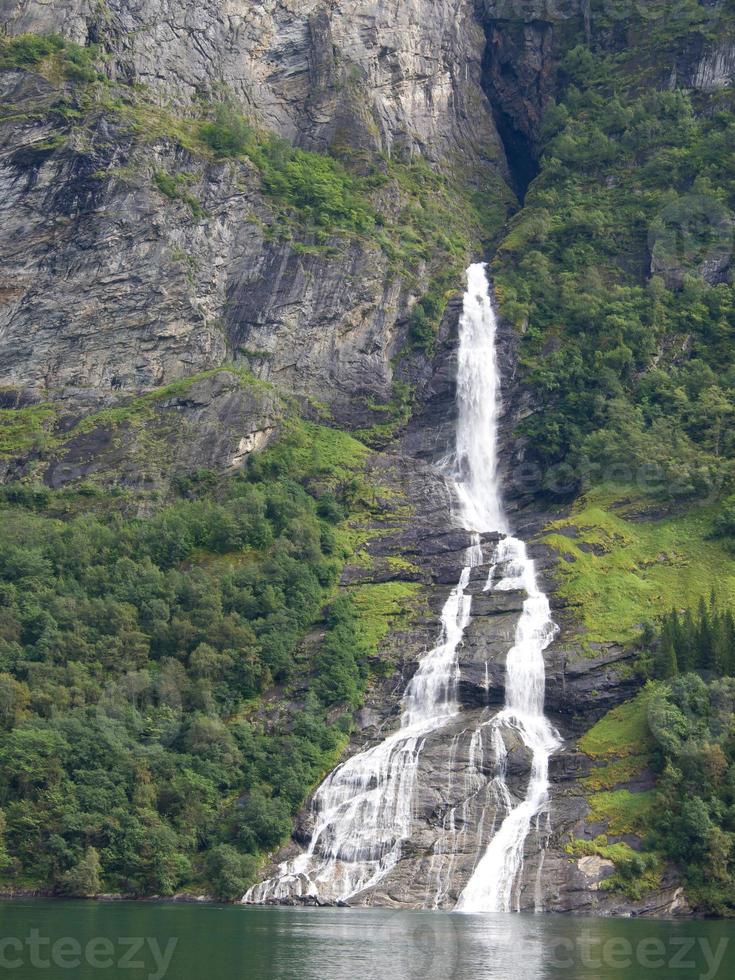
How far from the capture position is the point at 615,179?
11312cm

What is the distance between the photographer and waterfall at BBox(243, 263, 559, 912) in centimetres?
5953

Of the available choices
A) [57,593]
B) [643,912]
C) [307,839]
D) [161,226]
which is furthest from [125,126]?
[643,912]

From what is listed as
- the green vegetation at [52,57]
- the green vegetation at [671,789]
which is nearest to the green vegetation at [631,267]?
the green vegetation at [671,789]

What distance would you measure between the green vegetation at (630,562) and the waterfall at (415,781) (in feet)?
8.76

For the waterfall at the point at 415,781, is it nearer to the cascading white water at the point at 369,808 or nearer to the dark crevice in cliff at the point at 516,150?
the cascading white water at the point at 369,808

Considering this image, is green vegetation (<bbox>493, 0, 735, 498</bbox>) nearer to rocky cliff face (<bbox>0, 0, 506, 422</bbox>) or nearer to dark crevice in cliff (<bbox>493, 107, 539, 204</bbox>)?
dark crevice in cliff (<bbox>493, 107, 539, 204</bbox>)

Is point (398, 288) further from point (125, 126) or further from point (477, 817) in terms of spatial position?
point (477, 817)

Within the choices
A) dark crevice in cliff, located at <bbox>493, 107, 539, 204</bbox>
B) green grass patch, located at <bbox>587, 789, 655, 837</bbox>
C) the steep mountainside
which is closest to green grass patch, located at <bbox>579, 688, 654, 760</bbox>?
the steep mountainside

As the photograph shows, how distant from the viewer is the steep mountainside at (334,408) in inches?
2422

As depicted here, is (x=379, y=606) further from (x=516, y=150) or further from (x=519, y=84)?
(x=519, y=84)

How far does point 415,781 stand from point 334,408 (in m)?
41.0

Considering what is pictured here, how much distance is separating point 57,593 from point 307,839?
2336 centimetres

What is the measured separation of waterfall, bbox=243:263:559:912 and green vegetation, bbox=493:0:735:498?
47.6 feet

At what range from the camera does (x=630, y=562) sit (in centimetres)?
7769
